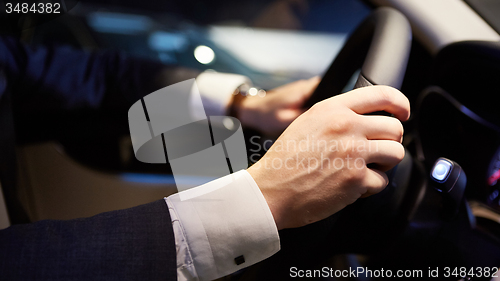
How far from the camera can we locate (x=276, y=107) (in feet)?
2.82

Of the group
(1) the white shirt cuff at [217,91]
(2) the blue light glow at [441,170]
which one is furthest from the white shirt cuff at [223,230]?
(1) the white shirt cuff at [217,91]

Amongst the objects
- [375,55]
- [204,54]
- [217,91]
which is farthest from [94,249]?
[204,54]

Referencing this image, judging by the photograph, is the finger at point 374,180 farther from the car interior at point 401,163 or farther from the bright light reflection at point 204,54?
the bright light reflection at point 204,54

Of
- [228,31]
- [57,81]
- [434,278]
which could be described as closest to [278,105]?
[434,278]

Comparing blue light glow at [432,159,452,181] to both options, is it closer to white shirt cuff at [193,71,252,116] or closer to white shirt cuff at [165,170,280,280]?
white shirt cuff at [165,170,280,280]

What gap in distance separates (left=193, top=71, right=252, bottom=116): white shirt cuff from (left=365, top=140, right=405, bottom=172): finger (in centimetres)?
61

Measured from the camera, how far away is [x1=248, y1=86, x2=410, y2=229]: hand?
1.37ft

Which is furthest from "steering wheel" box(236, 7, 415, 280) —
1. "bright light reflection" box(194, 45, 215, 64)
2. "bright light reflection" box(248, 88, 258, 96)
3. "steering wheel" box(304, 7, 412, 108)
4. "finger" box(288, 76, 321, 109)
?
"bright light reflection" box(194, 45, 215, 64)

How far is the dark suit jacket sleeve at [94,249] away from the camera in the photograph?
0.42 meters

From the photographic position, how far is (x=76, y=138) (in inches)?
A: 37.3

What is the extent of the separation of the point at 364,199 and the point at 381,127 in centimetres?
13

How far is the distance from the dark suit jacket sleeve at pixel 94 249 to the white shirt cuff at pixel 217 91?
563 millimetres

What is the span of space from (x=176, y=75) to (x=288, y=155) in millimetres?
778

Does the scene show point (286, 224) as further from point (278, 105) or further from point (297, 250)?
point (278, 105)
